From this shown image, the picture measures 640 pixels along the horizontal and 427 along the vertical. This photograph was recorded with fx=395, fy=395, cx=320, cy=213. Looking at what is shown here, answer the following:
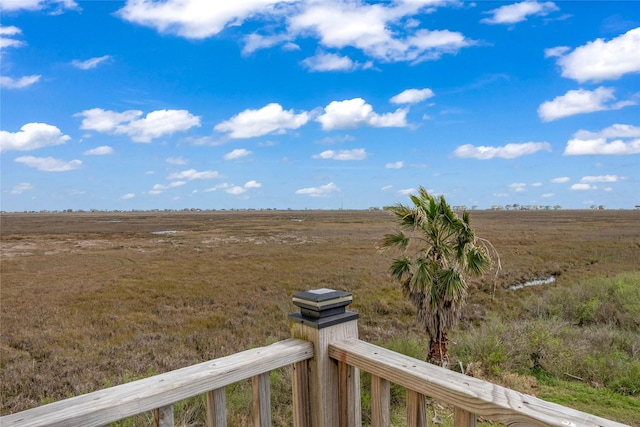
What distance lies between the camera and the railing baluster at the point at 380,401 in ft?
5.28

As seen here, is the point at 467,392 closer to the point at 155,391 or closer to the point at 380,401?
the point at 380,401

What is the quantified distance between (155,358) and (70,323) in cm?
435

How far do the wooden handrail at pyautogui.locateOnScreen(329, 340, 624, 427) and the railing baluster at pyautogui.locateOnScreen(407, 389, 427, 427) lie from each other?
1.3 inches

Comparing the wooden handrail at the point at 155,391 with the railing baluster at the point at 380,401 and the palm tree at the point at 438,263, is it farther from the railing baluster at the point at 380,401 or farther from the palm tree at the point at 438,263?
the palm tree at the point at 438,263

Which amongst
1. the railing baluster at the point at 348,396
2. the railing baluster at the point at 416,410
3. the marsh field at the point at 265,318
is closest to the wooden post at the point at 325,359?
the railing baluster at the point at 348,396

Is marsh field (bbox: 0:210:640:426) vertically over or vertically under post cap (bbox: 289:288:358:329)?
under

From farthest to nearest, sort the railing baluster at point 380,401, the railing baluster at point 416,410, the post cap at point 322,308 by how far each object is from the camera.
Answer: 1. the post cap at point 322,308
2. the railing baluster at point 380,401
3. the railing baluster at point 416,410

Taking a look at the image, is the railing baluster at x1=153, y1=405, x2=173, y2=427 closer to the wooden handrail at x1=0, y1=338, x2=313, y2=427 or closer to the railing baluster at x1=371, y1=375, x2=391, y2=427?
the wooden handrail at x1=0, y1=338, x2=313, y2=427

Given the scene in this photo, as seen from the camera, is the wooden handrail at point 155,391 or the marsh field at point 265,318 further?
the marsh field at point 265,318

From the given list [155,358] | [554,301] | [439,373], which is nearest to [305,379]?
[439,373]

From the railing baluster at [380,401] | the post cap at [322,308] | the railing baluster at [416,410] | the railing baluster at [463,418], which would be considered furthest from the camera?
the post cap at [322,308]

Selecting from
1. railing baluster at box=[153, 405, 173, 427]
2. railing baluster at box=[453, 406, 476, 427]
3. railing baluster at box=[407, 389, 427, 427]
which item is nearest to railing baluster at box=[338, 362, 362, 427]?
railing baluster at box=[407, 389, 427, 427]

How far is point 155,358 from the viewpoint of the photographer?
870 cm

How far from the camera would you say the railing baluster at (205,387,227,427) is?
1521mm
